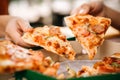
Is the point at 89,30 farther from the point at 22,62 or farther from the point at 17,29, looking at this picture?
the point at 22,62

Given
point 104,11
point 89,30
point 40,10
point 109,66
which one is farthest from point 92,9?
point 40,10

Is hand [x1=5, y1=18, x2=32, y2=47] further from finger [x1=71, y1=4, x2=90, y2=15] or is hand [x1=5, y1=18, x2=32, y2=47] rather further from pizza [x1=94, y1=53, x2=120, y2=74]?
pizza [x1=94, y1=53, x2=120, y2=74]

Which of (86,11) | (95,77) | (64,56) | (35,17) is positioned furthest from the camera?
(35,17)

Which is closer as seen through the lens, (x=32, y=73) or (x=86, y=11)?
(x=32, y=73)

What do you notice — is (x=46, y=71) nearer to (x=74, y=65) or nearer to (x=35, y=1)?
(x=74, y=65)

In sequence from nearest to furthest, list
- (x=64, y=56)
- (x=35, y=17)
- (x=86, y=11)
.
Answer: (x=64, y=56), (x=86, y=11), (x=35, y=17)

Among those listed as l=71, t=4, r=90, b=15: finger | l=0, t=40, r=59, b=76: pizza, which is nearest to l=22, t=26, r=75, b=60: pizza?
l=71, t=4, r=90, b=15: finger

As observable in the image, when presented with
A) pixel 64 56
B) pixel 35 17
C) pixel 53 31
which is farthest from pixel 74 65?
pixel 35 17
